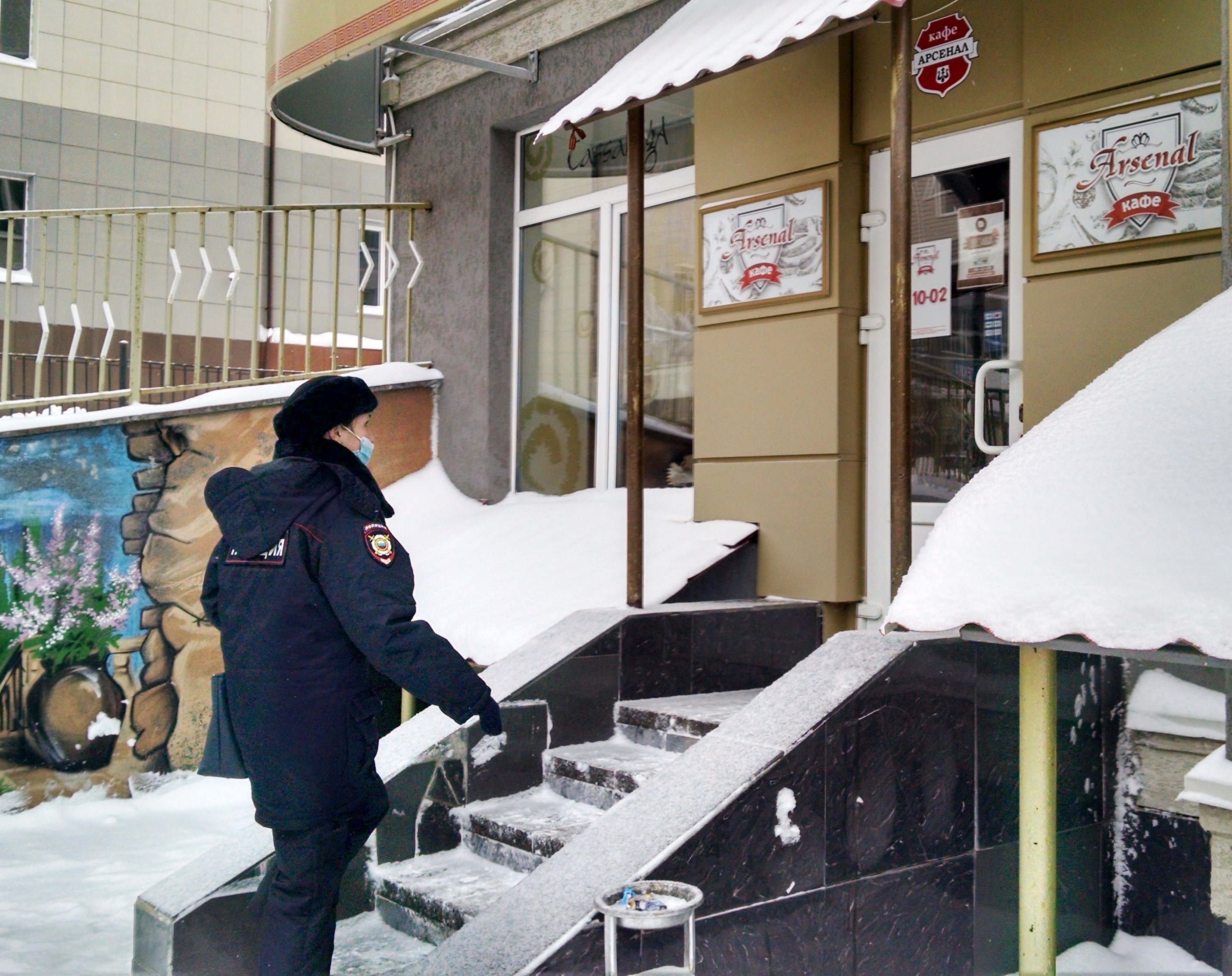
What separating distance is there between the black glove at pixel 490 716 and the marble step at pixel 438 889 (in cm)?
75

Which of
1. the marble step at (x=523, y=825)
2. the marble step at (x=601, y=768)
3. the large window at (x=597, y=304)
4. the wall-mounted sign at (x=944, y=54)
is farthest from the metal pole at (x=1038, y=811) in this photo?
the large window at (x=597, y=304)

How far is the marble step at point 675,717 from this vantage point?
4.13 meters

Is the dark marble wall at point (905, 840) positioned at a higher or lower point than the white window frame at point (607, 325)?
lower

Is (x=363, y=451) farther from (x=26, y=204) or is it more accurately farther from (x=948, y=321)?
(x=26, y=204)

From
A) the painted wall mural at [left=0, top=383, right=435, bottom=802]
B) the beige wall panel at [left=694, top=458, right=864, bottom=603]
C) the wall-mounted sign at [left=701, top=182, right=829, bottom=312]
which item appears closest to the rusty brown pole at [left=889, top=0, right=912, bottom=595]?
the beige wall panel at [left=694, top=458, right=864, bottom=603]

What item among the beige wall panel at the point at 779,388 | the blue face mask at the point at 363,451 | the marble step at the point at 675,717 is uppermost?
the beige wall panel at the point at 779,388

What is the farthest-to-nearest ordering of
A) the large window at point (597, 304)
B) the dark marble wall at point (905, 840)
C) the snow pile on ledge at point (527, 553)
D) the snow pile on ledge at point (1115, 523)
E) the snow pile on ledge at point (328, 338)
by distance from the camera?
the snow pile on ledge at point (328, 338), the large window at point (597, 304), the snow pile on ledge at point (527, 553), the dark marble wall at point (905, 840), the snow pile on ledge at point (1115, 523)

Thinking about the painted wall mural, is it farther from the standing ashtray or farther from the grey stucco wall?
the standing ashtray

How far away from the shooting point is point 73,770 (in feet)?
21.8

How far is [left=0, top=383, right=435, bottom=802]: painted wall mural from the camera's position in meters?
6.49

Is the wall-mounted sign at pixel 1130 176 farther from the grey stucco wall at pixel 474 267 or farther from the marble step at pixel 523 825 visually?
the grey stucco wall at pixel 474 267

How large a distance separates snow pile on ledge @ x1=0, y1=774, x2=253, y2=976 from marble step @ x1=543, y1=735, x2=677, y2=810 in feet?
3.88

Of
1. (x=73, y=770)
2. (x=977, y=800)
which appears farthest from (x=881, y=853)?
(x=73, y=770)

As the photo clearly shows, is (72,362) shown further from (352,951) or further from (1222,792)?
(1222,792)
